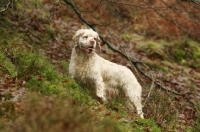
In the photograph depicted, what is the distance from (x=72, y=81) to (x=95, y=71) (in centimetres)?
49

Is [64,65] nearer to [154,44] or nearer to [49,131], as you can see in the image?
[49,131]

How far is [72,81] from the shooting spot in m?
6.70

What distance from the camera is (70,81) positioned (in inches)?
263

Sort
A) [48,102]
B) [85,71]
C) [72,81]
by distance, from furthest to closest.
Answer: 1. [85,71]
2. [72,81]
3. [48,102]

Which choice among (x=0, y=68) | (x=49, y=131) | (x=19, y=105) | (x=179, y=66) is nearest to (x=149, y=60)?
(x=179, y=66)

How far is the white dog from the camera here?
6.84 m

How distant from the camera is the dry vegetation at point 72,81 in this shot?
12.1 feet

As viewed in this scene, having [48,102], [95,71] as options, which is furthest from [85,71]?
[48,102]

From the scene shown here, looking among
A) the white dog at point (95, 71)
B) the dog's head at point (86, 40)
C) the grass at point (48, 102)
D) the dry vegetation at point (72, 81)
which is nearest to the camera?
the grass at point (48, 102)

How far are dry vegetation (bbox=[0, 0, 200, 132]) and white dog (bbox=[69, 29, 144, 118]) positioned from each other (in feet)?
0.79

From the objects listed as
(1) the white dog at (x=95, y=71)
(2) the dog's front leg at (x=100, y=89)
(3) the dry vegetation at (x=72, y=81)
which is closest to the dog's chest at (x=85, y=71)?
(1) the white dog at (x=95, y=71)

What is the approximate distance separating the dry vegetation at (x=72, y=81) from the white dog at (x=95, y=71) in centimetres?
24

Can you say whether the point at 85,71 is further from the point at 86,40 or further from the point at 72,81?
the point at 86,40

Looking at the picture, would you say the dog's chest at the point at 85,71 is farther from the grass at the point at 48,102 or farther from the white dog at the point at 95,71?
the grass at the point at 48,102
